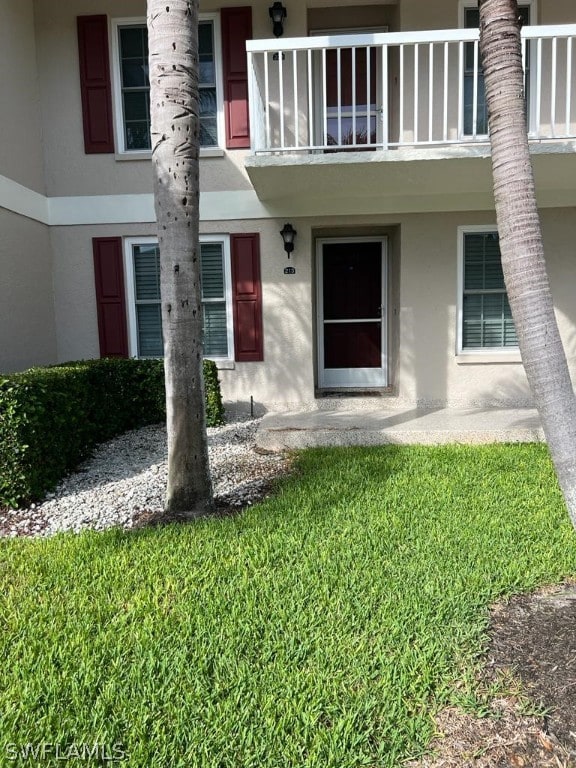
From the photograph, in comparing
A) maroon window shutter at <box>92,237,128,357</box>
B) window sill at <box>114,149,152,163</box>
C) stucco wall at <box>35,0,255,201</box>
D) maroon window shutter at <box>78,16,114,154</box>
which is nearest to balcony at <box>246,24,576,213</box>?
stucco wall at <box>35,0,255,201</box>

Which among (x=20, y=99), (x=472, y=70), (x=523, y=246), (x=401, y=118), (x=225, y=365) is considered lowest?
(x=225, y=365)

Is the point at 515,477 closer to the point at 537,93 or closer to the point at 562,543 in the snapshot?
the point at 562,543

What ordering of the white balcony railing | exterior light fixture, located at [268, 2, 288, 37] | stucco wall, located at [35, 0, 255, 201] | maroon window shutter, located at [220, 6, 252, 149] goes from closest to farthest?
the white balcony railing, exterior light fixture, located at [268, 2, 288, 37], maroon window shutter, located at [220, 6, 252, 149], stucco wall, located at [35, 0, 255, 201]

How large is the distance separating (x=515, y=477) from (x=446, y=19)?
19.9 feet

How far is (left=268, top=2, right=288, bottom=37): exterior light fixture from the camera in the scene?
6.42 m

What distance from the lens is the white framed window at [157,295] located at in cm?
721

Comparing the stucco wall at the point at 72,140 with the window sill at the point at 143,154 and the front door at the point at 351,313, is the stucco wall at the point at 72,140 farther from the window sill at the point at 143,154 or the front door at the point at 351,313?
the front door at the point at 351,313

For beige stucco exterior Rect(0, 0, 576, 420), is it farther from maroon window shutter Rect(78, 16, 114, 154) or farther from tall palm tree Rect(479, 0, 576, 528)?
tall palm tree Rect(479, 0, 576, 528)

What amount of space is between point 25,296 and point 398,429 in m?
5.10

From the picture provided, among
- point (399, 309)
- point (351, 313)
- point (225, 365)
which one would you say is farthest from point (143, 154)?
point (399, 309)

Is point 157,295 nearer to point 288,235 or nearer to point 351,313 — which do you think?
point 288,235

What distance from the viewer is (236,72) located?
22.4 feet

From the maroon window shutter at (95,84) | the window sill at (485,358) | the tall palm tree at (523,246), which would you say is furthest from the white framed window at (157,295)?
the tall palm tree at (523,246)

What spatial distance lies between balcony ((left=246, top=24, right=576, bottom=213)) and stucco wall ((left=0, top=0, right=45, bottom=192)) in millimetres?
3087
